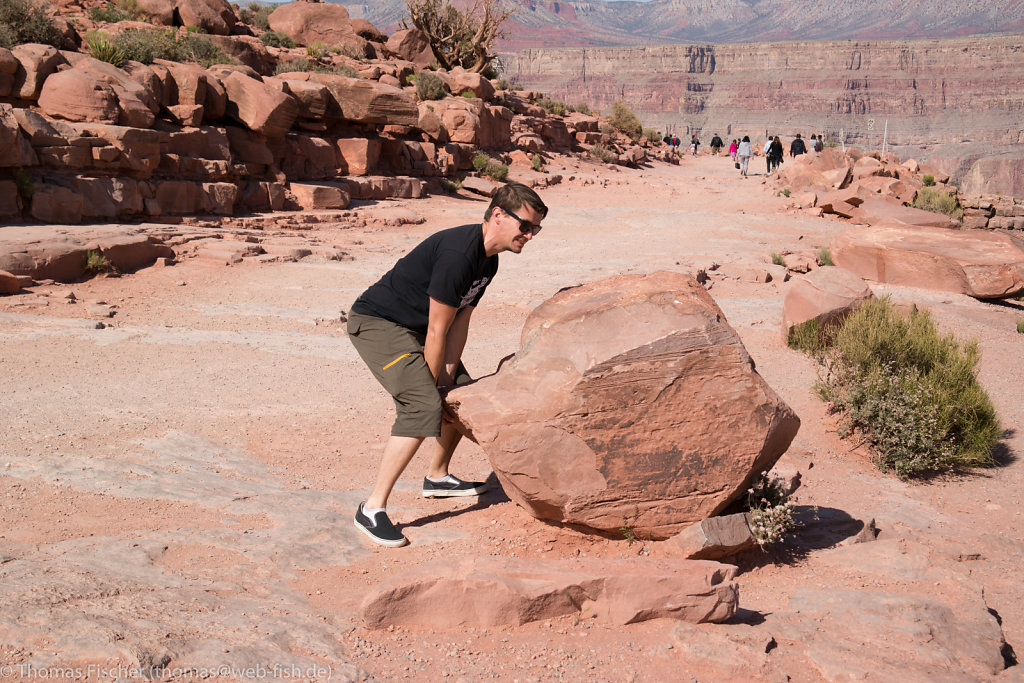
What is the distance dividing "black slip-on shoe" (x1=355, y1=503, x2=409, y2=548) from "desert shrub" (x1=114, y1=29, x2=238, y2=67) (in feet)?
47.3

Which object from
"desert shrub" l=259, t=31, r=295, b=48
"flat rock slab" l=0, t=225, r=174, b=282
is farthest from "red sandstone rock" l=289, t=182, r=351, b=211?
"desert shrub" l=259, t=31, r=295, b=48

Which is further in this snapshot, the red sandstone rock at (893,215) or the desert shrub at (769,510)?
the red sandstone rock at (893,215)

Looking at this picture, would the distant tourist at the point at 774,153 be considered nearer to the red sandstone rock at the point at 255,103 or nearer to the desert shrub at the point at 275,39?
the desert shrub at the point at 275,39

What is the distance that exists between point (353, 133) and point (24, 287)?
35.4 feet

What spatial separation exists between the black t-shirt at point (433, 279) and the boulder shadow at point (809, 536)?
1.87 meters

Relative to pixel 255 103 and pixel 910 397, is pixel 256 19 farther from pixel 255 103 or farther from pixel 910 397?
pixel 910 397

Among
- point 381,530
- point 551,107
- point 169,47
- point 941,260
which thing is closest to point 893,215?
point 941,260

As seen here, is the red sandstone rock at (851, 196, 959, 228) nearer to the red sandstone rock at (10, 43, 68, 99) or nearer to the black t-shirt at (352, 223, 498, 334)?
the black t-shirt at (352, 223, 498, 334)

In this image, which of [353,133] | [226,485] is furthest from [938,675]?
[353,133]

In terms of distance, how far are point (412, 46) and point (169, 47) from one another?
45.3ft

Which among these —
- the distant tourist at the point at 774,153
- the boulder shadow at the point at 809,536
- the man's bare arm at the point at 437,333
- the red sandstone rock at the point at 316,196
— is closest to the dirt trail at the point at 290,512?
the boulder shadow at the point at 809,536

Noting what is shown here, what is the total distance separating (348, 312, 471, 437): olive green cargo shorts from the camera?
3.63 m

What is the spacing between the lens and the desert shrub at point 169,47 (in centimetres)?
1519

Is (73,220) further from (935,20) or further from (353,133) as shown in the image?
(935,20)
